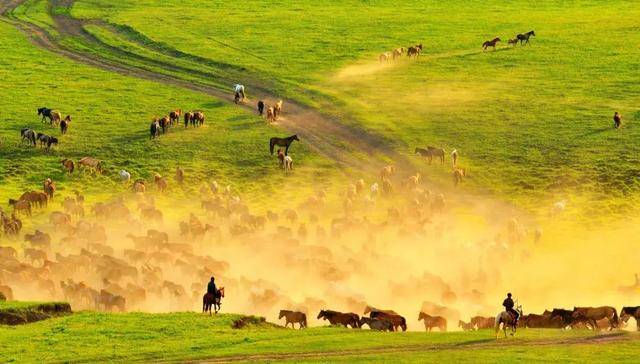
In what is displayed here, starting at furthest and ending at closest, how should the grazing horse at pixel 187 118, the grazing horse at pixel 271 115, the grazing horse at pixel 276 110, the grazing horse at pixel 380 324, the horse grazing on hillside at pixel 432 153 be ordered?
the grazing horse at pixel 276 110
the grazing horse at pixel 271 115
the grazing horse at pixel 187 118
the horse grazing on hillside at pixel 432 153
the grazing horse at pixel 380 324

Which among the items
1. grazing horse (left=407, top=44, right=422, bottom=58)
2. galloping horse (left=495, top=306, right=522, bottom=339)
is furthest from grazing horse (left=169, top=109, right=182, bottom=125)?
galloping horse (left=495, top=306, right=522, bottom=339)

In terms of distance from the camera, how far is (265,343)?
129 ft

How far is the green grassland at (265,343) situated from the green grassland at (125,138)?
24.9 m

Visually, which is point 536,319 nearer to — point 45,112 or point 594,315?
point 594,315

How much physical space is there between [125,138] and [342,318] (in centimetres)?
3459

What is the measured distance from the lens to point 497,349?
125 ft

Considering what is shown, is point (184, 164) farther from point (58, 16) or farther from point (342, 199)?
point (58, 16)

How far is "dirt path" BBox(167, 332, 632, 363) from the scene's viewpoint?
123 feet

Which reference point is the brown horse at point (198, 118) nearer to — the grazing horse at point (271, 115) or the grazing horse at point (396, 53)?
the grazing horse at point (271, 115)

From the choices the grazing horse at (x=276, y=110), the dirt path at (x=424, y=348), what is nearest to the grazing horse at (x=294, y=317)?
the dirt path at (x=424, y=348)

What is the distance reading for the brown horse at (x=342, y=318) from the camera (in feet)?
143

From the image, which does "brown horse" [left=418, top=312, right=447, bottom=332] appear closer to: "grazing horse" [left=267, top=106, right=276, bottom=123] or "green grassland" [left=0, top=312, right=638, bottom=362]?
"green grassland" [left=0, top=312, right=638, bottom=362]

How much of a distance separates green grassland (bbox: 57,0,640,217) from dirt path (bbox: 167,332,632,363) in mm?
25956

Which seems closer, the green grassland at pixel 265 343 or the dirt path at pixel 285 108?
the green grassland at pixel 265 343
